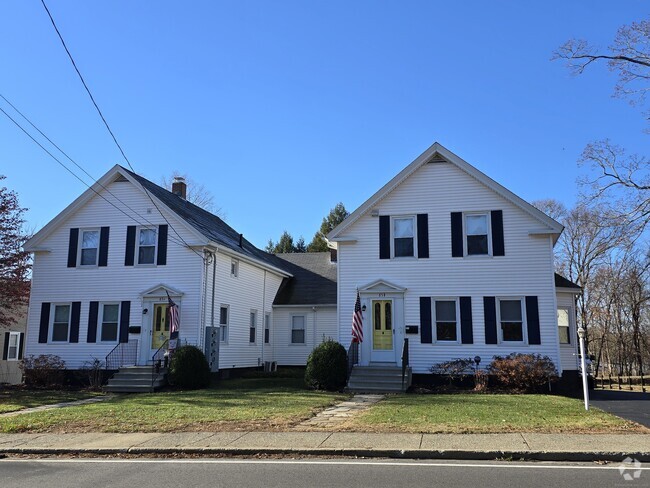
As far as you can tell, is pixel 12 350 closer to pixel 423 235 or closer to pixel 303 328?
pixel 303 328

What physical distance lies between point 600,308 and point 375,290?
95.6 feet

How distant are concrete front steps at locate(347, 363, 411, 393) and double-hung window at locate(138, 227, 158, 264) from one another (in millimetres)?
9046

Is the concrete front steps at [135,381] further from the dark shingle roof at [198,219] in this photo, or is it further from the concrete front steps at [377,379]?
the concrete front steps at [377,379]

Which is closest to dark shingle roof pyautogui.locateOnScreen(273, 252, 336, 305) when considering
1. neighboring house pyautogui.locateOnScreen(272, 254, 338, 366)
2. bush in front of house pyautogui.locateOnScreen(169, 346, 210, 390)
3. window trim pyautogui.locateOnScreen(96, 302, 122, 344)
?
neighboring house pyautogui.locateOnScreen(272, 254, 338, 366)

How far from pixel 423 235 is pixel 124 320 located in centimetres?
1150

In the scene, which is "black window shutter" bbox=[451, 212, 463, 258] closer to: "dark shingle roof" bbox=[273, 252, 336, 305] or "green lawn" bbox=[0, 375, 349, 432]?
"green lawn" bbox=[0, 375, 349, 432]

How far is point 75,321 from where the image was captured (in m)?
21.9

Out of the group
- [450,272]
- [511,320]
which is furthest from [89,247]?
[511,320]

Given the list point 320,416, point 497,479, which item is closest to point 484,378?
point 320,416

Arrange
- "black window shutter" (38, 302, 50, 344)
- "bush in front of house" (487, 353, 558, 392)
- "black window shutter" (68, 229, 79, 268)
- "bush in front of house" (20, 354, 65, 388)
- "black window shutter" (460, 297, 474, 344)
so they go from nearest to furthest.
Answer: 1. "bush in front of house" (487, 353, 558, 392)
2. "black window shutter" (460, 297, 474, 344)
3. "bush in front of house" (20, 354, 65, 388)
4. "black window shutter" (38, 302, 50, 344)
5. "black window shutter" (68, 229, 79, 268)

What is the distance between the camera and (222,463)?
827cm

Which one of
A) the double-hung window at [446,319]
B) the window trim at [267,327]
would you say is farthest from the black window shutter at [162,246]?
the double-hung window at [446,319]

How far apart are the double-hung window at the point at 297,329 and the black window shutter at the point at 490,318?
408 inches

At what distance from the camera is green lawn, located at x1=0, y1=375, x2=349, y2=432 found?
11219mm
